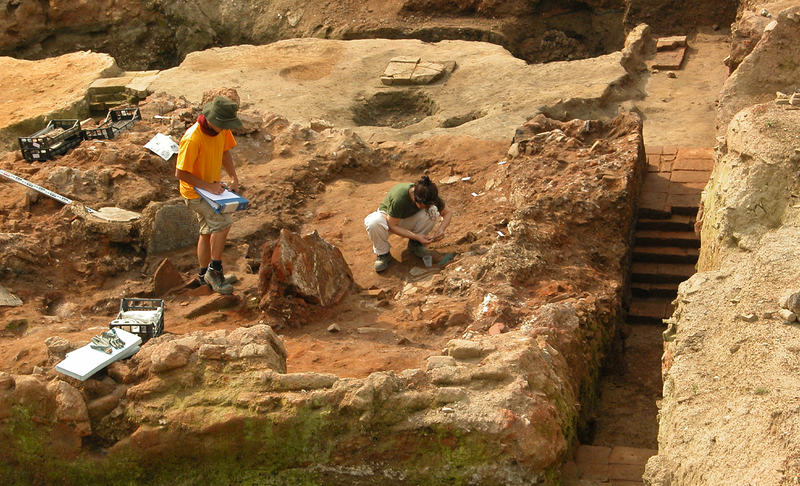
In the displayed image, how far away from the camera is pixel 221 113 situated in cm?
544

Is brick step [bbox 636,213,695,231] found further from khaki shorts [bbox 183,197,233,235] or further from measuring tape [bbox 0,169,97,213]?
measuring tape [bbox 0,169,97,213]

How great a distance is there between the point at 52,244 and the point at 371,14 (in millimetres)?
8645

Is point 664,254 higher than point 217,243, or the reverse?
point 664,254

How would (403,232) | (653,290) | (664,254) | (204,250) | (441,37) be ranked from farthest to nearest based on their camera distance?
(441,37) < (664,254) < (653,290) < (403,232) < (204,250)

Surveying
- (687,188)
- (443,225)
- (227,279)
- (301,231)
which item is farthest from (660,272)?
(227,279)

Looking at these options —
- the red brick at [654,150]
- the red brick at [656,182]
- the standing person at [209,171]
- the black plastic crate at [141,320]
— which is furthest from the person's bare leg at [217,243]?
the red brick at [654,150]

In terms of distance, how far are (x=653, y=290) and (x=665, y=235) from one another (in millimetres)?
591

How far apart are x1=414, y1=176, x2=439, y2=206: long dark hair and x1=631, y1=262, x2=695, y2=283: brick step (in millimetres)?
2300

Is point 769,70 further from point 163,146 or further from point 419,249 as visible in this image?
point 163,146

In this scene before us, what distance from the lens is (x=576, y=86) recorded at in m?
9.24

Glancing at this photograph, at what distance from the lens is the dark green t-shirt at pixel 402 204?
6.14m

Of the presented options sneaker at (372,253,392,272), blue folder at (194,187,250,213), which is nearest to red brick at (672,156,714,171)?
sneaker at (372,253,392,272)

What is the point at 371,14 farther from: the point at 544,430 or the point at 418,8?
the point at 544,430

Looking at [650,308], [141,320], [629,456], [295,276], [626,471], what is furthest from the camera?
[650,308]
